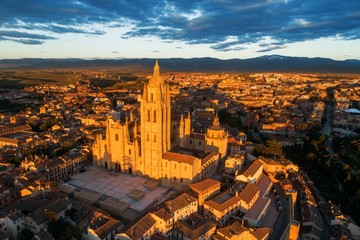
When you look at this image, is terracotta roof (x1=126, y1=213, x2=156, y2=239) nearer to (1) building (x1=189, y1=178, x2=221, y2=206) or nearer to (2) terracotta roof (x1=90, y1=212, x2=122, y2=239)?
(2) terracotta roof (x1=90, y1=212, x2=122, y2=239)

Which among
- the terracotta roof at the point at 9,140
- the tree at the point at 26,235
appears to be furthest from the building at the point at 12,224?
the terracotta roof at the point at 9,140

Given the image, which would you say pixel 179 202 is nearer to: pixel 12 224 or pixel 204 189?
pixel 204 189

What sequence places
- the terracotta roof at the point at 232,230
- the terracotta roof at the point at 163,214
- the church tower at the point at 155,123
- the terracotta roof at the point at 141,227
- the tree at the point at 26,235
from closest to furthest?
1. the terracotta roof at the point at 141,227
2. the terracotta roof at the point at 232,230
3. the tree at the point at 26,235
4. the terracotta roof at the point at 163,214
5. the church tower at the point at 155,123

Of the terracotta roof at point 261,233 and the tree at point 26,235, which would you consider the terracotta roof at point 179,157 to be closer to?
the terracotta roof at point 261,233

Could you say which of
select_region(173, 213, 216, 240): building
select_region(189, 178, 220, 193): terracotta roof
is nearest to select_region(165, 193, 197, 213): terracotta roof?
select_region(173, 213, 216, 240): building

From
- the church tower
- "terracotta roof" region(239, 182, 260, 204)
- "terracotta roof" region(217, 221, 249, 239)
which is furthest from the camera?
the church tower

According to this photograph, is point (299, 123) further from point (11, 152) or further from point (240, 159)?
point (11, 152)

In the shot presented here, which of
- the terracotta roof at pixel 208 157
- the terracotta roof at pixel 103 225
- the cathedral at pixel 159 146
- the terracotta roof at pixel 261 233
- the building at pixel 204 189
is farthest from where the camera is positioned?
the terracotta roof at pixel 208 157
